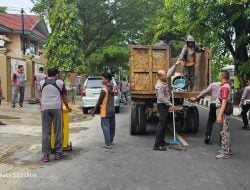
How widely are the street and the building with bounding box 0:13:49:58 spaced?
2421 cm

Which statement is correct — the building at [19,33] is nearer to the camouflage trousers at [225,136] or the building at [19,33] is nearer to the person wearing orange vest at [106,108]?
the person wearing orange vest at [106,108]

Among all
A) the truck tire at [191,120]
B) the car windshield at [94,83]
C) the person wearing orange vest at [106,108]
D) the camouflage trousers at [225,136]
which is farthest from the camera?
the car windshield at [94,83]

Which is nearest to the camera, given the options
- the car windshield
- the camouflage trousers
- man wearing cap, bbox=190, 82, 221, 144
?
the camouflage trousers

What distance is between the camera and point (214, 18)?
20000mm

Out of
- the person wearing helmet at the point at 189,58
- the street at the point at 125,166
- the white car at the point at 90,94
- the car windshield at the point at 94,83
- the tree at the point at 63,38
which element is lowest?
the street at the point at 125,166

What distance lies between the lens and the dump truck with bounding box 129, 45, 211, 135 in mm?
11438

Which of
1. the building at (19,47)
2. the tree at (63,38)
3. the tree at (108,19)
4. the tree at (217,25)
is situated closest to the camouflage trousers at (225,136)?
the tree at (217,25)

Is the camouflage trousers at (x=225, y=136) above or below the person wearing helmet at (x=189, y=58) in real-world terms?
below

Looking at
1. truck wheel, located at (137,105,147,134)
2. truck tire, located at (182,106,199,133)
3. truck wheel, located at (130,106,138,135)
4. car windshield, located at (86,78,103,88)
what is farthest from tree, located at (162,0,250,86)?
truck wheel, located at (130,106,138,135)

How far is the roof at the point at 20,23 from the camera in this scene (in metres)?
36.4

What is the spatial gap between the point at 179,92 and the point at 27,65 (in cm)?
1519

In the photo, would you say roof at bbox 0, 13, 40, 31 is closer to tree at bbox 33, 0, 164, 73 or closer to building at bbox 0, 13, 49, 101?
building at bbox 0, 13, 49, 101

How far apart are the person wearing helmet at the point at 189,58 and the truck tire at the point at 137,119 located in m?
1.40

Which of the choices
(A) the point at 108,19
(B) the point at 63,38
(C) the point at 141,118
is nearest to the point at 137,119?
(C) the point at 141,118
